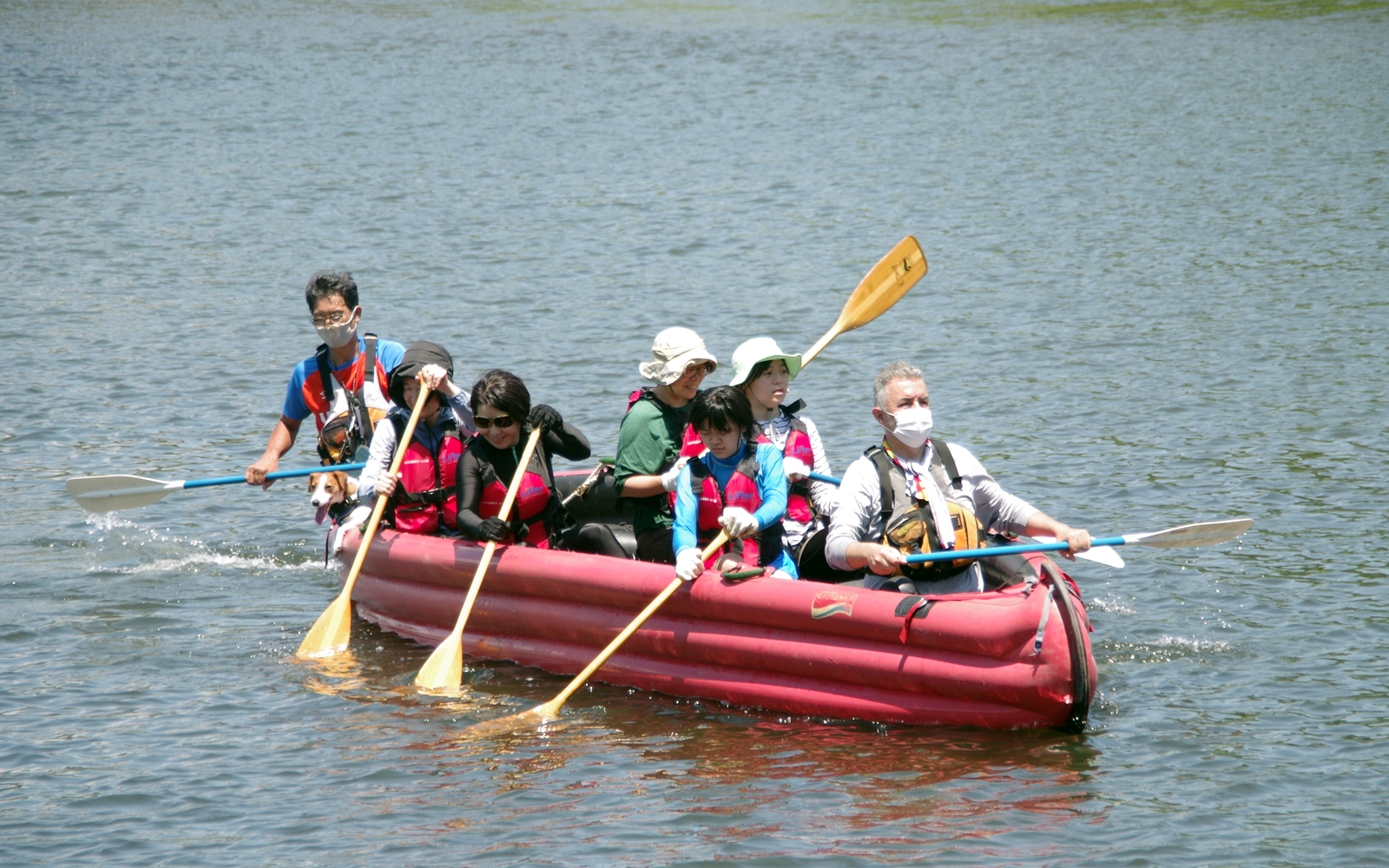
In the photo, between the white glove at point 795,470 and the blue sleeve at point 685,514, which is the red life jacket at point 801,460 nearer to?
the white glove at point 795,470

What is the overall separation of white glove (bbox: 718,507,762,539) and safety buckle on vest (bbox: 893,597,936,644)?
0.72 metres

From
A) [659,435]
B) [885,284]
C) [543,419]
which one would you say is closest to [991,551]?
[659,435]

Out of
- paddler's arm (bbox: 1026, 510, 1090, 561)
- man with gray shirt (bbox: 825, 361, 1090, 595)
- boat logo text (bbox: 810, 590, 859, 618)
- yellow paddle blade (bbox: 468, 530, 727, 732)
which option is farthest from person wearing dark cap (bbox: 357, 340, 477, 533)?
paddler's arm (bbox: 1026, 510, 1090, 561)

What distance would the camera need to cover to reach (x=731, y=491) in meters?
6.17

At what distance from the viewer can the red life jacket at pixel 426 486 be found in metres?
7.15

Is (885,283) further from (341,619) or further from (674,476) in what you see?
(341,619)

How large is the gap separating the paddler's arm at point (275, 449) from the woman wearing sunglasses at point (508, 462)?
4.40 feet

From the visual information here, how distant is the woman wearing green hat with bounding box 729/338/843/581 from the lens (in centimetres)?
641

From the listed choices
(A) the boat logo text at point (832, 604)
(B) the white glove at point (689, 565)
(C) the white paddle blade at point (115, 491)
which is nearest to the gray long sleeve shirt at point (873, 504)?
(A) the boat logo text at point (832, 604)

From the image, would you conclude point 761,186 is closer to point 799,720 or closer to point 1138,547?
point 1138,547

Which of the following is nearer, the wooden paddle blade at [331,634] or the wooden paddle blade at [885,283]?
the wooden paddle blade at [331,634]

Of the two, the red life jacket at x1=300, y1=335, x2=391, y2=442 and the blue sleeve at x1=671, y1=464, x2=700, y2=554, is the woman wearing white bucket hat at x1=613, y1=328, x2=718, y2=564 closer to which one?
the blue sleeve at x1=671, y1=464, x2=700, y2=554

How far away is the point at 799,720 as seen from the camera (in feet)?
20.0

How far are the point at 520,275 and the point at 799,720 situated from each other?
9995 millimetres
